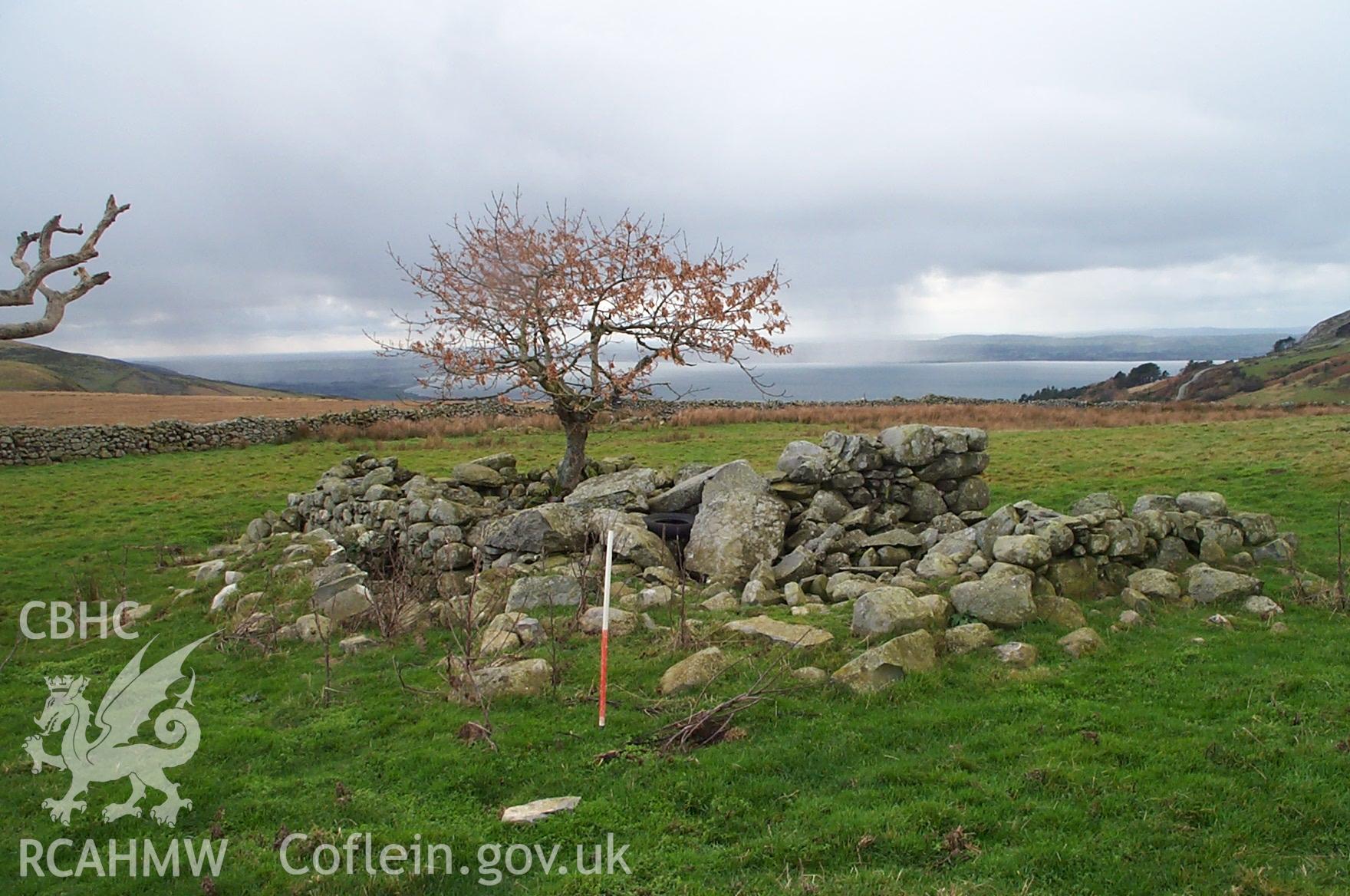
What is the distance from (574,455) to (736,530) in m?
5.78

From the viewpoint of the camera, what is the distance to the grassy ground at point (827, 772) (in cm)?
529

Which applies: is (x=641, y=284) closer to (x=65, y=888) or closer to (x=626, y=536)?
(x=626, y=536)

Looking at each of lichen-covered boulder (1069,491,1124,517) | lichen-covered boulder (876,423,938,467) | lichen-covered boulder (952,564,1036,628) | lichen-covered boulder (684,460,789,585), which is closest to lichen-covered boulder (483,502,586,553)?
lichen-covered boulder (684,460,789,585)

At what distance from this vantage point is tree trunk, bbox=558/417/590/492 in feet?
58.7

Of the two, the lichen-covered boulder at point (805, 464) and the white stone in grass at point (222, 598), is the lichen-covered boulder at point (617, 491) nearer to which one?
the lichen-covered boulder at point (805, 464)

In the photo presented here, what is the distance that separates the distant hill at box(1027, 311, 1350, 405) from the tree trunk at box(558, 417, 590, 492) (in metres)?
76.3

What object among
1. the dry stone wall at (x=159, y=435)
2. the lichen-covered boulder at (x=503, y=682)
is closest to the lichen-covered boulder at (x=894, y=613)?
the lichen-covered boulder at (x=503, y=682)

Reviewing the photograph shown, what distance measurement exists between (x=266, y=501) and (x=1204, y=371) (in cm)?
12466

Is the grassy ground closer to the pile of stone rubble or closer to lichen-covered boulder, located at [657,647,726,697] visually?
lichen-covered boulder, located at [657,647,726,697]

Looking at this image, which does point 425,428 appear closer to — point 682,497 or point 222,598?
point 222,598

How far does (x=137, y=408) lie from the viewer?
54.5 meters

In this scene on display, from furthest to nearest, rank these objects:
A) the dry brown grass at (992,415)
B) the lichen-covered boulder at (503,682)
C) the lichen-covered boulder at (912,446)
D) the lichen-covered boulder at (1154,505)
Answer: the dry brown grass at (992,415) → the lichen-covered boulder at (912,446) → the lichen-covered boulder at (1154,505) → the lichen-covered boulder at (503,682)

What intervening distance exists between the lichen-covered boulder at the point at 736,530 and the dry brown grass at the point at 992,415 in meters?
25.4

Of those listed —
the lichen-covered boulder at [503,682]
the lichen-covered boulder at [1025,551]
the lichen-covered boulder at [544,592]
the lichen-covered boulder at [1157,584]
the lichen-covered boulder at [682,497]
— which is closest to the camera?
the lichen-covered boulder at [503,682]
